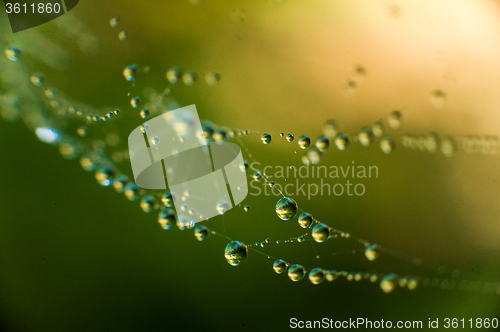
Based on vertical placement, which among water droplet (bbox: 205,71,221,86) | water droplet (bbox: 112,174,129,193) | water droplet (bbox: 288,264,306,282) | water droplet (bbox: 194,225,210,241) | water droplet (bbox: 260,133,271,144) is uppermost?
water droplet (bbox: 205,71,221,86)

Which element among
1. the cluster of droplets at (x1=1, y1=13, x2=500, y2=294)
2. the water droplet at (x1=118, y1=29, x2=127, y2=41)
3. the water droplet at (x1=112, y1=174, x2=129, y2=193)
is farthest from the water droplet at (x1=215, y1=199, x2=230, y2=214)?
the water droplet at (x1=118, y1=29, x2=127, y2=41)

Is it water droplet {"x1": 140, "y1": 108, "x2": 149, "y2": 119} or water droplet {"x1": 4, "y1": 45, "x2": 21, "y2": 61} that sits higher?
water droplet {"x1": 4, "y1": 45, "x2": 21, "y2": 61}

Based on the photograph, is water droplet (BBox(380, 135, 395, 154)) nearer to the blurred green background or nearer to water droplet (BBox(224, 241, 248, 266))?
the blurred green background

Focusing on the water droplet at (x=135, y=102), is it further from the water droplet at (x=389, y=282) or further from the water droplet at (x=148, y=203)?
the water droplet at (x=389, y=282)

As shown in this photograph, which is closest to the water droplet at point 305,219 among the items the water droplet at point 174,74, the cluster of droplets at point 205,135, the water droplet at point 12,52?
the cluster of droplets at point 205,135

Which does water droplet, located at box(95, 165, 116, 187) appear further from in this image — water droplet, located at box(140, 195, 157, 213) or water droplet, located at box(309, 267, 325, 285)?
water droplet, located at box(309, 267, 325, 285)

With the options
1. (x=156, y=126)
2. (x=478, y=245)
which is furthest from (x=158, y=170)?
(x=478, y=245)

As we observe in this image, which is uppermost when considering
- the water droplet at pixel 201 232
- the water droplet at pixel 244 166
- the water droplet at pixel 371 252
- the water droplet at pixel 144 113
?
the water droplet at pixel 144 113
